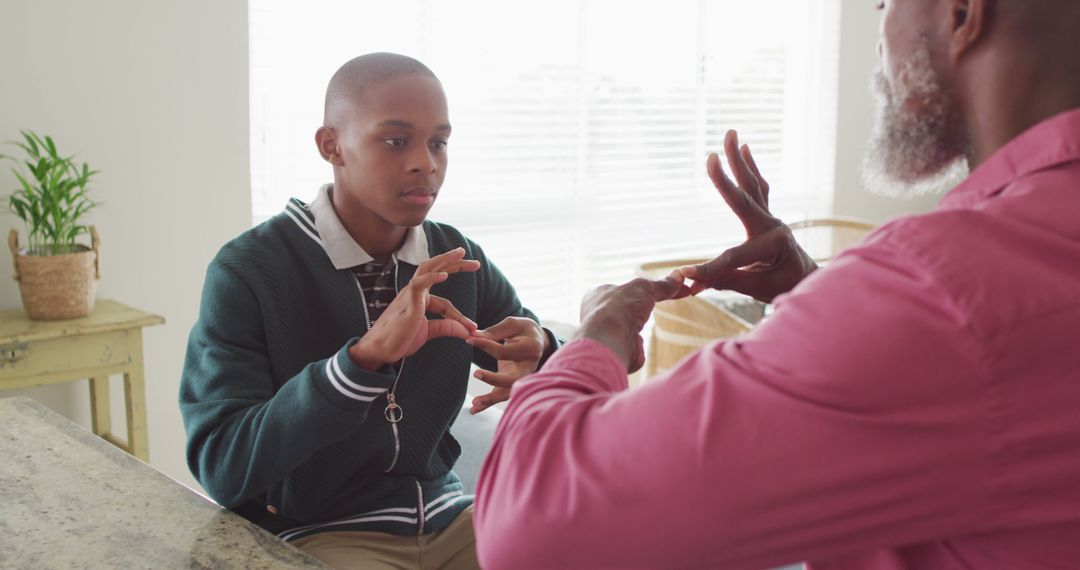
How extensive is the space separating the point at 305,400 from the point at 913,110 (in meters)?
0.83

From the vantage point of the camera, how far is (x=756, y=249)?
1.40 meters

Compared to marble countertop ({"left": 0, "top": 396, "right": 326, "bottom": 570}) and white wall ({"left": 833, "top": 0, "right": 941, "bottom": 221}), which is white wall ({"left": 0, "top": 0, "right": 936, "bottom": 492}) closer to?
marble countertop ({"left": 0, "top": 396, "right": 326, "bottom": 570})

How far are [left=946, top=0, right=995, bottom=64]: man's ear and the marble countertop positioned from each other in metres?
0.78

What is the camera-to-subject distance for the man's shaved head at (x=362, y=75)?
1753 mm

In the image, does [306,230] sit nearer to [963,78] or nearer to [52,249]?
[963,78]

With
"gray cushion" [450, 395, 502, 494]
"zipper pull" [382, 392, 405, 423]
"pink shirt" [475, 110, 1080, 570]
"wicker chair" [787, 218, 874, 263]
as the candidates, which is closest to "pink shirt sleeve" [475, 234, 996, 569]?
"pink shirt" [475, 110, 1080, 570]

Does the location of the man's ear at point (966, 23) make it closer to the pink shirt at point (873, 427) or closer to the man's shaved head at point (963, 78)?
the man's shaved head at point (963, 78)

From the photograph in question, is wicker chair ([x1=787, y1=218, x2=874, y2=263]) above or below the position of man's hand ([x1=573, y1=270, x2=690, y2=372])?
below

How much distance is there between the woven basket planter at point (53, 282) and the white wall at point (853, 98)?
3.82 m

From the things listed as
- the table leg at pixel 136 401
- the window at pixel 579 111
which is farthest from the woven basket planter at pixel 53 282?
the window at pixel 579 111

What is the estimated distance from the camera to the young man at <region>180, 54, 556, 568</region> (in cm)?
145

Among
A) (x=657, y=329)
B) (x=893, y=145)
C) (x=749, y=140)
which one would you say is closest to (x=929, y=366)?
(x=893, y=145)

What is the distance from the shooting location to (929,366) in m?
0.74

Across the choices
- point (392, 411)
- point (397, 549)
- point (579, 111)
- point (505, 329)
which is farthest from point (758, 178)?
point (579, 111)
